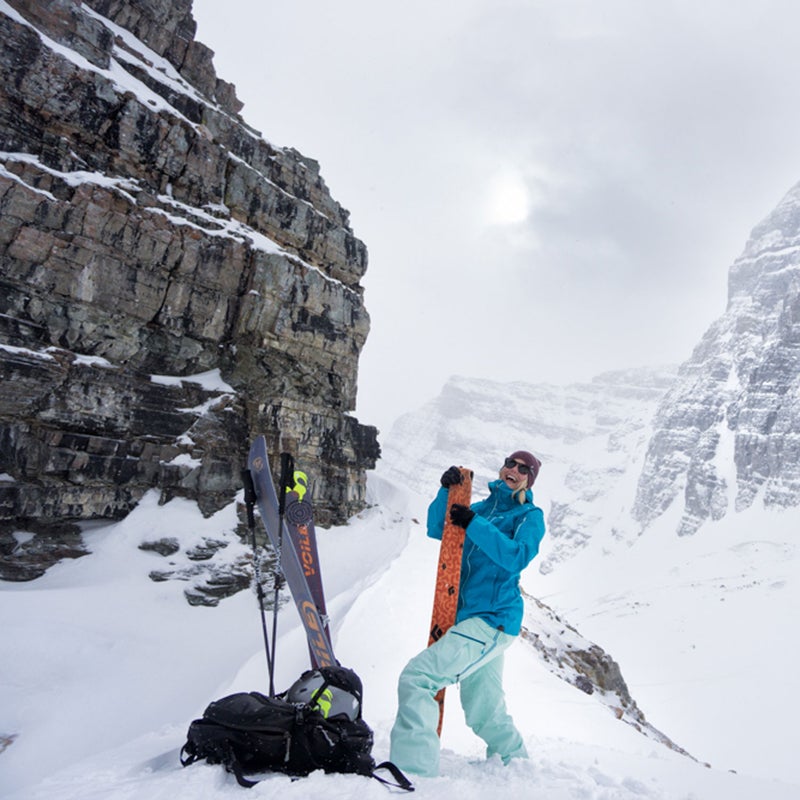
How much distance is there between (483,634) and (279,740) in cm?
179

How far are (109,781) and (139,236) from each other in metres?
15.1

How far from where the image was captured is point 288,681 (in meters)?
9.07

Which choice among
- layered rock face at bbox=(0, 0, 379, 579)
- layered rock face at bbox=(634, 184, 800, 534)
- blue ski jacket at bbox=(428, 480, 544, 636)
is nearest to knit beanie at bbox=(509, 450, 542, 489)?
blue ski jacket at bbox=(428, 480, 544, 636)

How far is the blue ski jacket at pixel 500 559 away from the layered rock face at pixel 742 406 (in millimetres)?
132681

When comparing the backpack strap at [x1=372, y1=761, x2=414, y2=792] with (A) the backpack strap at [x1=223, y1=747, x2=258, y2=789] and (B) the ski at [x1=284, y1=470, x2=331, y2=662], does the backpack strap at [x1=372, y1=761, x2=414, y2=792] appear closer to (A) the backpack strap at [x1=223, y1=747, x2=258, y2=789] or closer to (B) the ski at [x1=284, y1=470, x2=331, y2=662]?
(A) the backpack strap at [x1=223, y1=747, x2=258, y2=789]

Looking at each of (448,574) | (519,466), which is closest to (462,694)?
(448,574)

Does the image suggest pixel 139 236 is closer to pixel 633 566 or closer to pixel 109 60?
pixel 109 60

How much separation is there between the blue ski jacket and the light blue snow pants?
162 mm

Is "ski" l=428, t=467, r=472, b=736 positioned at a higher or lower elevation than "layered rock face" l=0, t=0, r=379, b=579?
lower

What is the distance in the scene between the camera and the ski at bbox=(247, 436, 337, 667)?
768 cm

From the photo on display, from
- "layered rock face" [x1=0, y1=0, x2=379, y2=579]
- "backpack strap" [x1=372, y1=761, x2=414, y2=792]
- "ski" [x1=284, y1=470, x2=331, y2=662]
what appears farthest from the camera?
"layered rock face" [x1=0, y1=0, x2=379, y2=579]

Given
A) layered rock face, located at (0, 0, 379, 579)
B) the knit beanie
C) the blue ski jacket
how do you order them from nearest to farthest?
the blue ski jacket, the knit beanie, layered rock face, located at (0, 0, 379, 579)

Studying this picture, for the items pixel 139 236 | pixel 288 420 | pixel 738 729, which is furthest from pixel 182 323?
pixel 738 729

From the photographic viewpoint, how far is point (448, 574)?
4.55 meters
